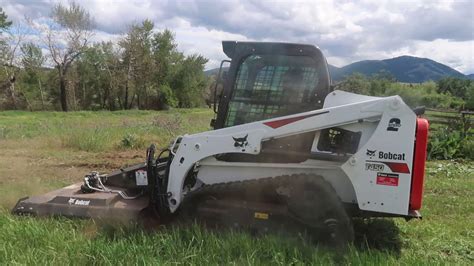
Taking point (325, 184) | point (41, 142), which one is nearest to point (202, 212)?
point (325, 184)

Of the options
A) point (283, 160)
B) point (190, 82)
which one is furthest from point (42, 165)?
point (190, 82)

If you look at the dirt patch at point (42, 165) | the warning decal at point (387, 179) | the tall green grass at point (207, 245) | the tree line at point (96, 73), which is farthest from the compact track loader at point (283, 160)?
the tree line at point (96, 73)

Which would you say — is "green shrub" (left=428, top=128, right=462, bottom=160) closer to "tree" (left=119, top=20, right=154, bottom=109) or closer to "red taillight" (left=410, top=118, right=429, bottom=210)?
"red taillight" (left=410, top=118, right=429, bottom=210)

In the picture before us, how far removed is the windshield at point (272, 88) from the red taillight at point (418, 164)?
3.22ft

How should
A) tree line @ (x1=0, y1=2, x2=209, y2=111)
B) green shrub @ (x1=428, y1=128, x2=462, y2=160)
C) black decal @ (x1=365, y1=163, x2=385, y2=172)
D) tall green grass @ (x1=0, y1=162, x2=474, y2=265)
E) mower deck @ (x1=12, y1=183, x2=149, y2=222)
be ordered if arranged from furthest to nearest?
tree line @ (x1=0, y1=2, x2=209, y2=111), green shrub @ (x1=428, y1=128, x2=462, y2=160), mower deck @ (x1=12, y1=183, x2=149, y2=222), black decal @ (x1=365, y1=163, x2=385, y2=172), tall green grass @ (x1=0, y1=162, x2=474, y2=265)

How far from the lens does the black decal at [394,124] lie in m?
4.02

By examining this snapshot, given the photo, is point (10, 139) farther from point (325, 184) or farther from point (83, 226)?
point (325, 184)

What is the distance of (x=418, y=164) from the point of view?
411 cm

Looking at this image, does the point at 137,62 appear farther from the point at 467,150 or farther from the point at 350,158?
the point at 350,158

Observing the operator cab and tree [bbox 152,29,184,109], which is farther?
tree [bbox 152,29,184,109]

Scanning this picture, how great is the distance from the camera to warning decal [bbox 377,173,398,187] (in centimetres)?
404

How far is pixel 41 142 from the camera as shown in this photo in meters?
13.6

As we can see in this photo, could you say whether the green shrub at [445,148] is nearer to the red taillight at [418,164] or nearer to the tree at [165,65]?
the red taillight at [418,164]

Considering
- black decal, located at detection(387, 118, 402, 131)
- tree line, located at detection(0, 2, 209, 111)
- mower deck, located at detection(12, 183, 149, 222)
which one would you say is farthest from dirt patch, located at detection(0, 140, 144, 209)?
tree line, located at detection(0, 2, 209, 111)
